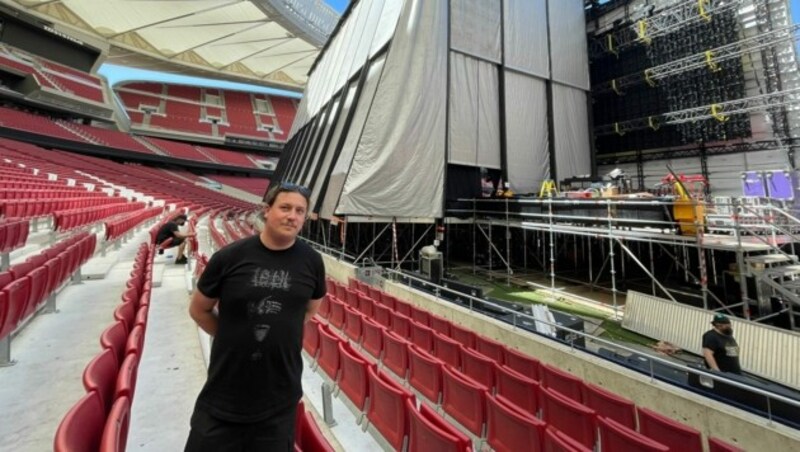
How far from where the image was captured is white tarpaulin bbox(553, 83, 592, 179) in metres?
15.9

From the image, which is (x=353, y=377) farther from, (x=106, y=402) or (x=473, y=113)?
(x=473, y=113)

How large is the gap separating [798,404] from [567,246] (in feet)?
40.9

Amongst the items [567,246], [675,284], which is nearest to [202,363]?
[675,284]

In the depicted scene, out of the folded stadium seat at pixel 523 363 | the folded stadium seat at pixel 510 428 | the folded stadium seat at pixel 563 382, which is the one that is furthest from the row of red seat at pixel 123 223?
the folded stadium seat at pixel 563 382

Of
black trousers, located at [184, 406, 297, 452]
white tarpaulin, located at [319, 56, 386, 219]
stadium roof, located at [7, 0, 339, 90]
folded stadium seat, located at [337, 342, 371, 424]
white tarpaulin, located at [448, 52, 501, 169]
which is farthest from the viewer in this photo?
stadium roof, located at [7, 0, 339, 90]

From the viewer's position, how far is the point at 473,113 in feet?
43.9

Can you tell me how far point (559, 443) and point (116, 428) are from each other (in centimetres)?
227

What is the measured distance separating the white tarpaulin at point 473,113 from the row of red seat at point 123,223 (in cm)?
968

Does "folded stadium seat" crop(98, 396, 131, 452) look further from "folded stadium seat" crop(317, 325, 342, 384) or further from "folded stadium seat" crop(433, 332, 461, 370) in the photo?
"folded stadium seat" crop(433, 332, 461, 370)

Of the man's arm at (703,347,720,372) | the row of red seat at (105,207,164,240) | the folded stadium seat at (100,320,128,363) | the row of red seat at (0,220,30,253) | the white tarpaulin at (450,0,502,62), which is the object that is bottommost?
the man's arm at (703,347,720,372)

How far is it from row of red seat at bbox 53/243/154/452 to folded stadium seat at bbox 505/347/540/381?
11.8ft

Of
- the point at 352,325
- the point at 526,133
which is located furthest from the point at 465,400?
the point at 526,133

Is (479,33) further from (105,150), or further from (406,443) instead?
(105,150)

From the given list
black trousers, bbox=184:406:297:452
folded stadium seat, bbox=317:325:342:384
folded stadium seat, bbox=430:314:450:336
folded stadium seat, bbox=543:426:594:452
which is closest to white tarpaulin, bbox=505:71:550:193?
folded stadium seat, bbox=430:314:450:336
